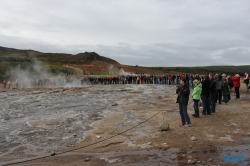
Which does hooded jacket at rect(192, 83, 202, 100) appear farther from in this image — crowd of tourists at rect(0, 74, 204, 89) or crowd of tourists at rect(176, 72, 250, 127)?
crowd of tourists at rect(0, 74, 204, 89)

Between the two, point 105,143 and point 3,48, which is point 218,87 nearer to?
point 105,143

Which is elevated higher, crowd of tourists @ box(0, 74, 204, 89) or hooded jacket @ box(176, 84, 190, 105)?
hooded jacket @ box(176, 84, 190, 105)

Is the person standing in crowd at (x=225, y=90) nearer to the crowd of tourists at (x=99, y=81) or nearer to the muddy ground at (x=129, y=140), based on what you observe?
the muddy ground at (x=129, y=140)

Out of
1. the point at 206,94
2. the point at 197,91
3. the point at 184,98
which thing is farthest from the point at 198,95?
the point at 184,98

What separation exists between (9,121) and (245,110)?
1024 cm

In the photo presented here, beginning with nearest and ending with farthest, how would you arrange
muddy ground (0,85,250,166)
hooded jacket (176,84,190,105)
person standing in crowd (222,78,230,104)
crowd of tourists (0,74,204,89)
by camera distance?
muddy ground (0,85,250,166) → hooded jacket (176,84,190,105) → person standing in crowd (222,78,230,104) → crowd of tourists (0,74,204,89)

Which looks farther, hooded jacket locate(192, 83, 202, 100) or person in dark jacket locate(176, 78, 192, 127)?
hooded jacket locate(192, 83, 202, 100)

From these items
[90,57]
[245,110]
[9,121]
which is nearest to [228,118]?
[245,110]

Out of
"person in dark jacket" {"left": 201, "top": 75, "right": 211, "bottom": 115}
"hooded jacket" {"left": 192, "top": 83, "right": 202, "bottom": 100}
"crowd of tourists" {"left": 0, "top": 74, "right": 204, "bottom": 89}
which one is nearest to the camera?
"hooded jacket" {"left": 192, "top": 83, "right": 202, "bottom": 100}

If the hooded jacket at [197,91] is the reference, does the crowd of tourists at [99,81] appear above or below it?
below

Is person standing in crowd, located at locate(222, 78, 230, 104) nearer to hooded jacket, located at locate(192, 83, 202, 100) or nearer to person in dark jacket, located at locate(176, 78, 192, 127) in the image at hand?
hooded jacket, located at locate(192, 83, 202, 100)

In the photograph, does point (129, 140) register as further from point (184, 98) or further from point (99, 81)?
point (99, 81)

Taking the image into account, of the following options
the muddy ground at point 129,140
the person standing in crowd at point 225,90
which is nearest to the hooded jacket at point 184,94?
the muddy ground at point 129,140

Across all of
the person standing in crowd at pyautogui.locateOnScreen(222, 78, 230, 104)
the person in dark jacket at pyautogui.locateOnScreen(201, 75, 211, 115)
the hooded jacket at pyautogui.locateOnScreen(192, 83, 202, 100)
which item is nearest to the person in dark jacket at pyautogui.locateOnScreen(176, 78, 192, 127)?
the hooded jacket at pyautogui.locateOnScreen(192, 83, 202, 100)
